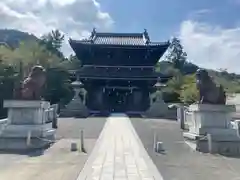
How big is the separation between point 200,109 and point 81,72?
1120 inches

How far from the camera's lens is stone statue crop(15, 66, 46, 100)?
1355 cm

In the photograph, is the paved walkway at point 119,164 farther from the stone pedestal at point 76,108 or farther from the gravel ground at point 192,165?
the stone pedestal at point 76,108

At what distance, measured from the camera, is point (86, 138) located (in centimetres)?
1623

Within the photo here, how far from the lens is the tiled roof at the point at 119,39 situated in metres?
44.0

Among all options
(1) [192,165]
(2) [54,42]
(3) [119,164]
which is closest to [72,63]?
(2) [54,42]

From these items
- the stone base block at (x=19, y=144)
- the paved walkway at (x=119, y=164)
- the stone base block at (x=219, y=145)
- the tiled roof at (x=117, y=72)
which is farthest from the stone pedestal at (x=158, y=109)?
the stone base block at (x=19, y=144)

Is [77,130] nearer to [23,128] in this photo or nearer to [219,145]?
[23,128]

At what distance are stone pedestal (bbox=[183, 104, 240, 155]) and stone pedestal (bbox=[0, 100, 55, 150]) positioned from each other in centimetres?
632

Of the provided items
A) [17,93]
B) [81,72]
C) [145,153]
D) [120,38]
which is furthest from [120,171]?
[120,38]

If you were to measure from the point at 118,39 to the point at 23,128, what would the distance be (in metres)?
35.0

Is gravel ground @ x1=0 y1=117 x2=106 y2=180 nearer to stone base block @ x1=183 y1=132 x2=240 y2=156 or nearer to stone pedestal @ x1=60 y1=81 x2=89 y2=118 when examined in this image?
stone base block @ x1=183 y1=132 x2=240 y2=156

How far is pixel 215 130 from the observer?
13.4 m

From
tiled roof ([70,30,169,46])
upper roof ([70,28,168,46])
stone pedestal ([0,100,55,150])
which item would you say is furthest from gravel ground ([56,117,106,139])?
tiled roof ([70,30,169,46])

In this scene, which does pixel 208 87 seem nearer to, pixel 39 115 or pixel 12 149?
pixel 39 115
